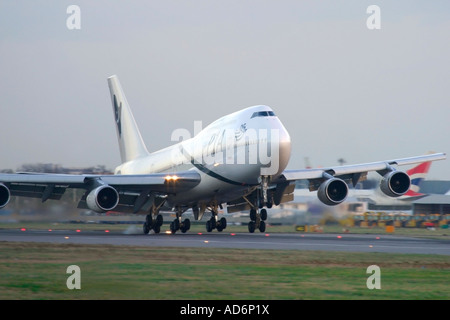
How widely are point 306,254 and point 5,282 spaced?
435 inches

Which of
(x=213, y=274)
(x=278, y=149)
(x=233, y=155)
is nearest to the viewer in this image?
(x=213, y=274)

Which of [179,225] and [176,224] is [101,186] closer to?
[176,224]

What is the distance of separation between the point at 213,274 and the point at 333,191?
23.5m

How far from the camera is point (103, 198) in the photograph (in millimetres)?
39219

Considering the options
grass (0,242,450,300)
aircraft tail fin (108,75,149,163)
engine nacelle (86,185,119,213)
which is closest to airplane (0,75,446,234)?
engine nacelle (86,185,119,213)

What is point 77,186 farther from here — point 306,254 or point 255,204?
point 306,254

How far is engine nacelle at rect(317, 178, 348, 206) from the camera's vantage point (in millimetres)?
41000

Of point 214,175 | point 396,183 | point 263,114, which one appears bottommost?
point 396,183

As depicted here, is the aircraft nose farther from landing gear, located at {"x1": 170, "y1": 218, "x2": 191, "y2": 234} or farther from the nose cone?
landing gear, located at {"x1": 170, "y1": 218, "x2": 191, "y2": 234}

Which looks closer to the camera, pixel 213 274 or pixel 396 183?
pixel 213 274

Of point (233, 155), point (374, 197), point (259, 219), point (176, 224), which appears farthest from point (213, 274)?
point (374, 197)

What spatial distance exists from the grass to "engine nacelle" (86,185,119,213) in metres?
12.2
